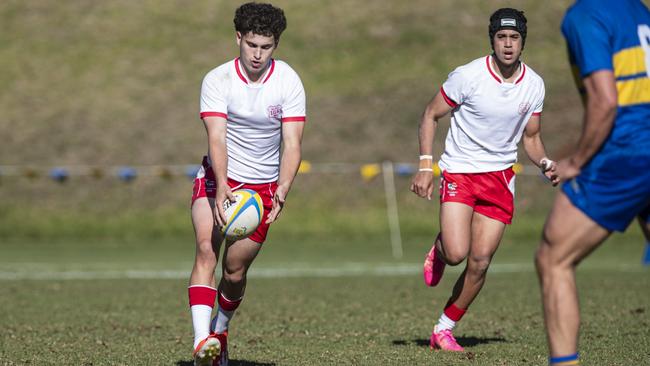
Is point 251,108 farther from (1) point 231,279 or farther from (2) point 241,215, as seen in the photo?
(1) point 231,279

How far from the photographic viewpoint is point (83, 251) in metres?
21.3

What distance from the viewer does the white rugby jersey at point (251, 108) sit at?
279 inches

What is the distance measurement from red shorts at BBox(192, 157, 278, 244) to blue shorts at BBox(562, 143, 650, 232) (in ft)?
9.47

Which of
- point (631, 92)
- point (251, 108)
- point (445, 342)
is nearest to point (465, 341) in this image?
point (445, 342)

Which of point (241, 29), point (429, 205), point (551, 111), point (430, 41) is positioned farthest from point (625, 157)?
point (430, 41)

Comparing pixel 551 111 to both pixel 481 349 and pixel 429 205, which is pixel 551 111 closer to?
pixel 429 205

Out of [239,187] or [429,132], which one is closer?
[239,187]

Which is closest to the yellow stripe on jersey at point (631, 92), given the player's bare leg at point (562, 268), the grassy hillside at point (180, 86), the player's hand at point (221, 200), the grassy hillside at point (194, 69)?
the player's bare leg at point (562, 268)

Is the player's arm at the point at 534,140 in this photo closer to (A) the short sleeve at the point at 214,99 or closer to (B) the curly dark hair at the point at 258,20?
(B) the curly dark hair at the point at 258,20

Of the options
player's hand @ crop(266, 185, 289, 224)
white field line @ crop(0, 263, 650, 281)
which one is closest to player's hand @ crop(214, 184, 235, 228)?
player's hand @ crop(266, 185, 289, 224)

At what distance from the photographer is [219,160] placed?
695cm

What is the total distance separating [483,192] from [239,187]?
208 centimetres

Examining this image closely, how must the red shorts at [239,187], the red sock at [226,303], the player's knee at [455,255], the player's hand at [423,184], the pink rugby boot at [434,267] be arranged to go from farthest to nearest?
the pink rugby boot at [434,267], the player's knee at [455,255], the player's hand at [423,184], the red sock at [226,303], the red shorts at [239,187]

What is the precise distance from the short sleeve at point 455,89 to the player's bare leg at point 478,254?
94 cm
